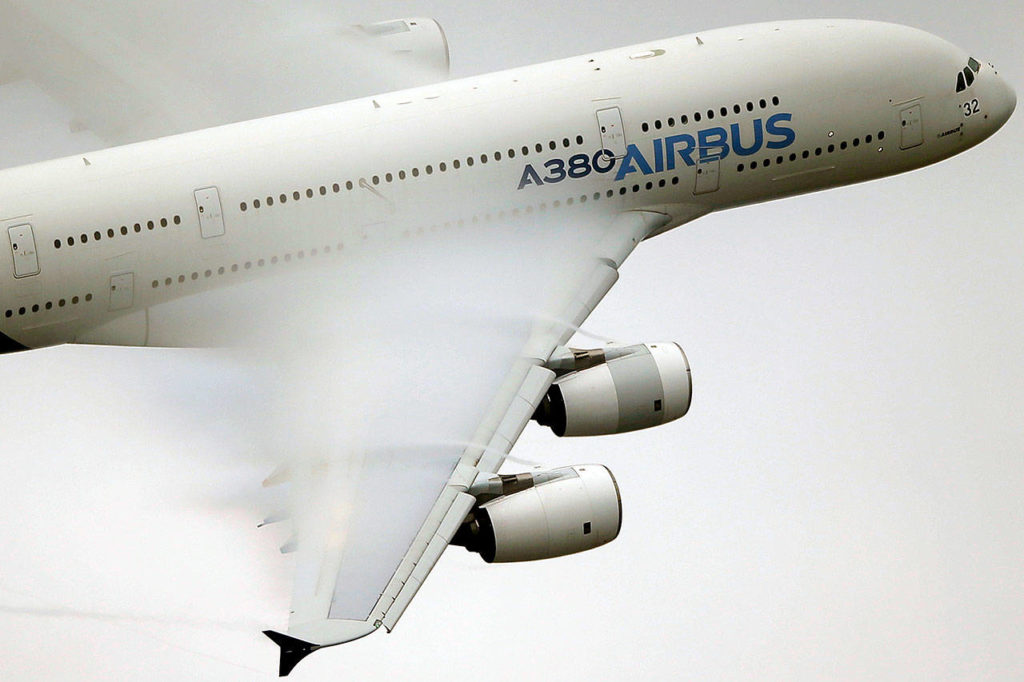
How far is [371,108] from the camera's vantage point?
24.8m

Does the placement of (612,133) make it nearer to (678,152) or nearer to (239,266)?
(678,152)

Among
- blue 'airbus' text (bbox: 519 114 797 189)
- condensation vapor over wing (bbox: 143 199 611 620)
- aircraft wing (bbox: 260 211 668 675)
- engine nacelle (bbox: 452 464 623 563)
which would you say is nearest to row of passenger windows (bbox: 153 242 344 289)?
condensation vapor over wing (bbox: 143 199 611 620)

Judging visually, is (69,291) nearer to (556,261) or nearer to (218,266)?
(218,266)

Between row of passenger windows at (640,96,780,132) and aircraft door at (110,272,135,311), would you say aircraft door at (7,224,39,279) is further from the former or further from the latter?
row of passenger windows at (640,96,780,132)

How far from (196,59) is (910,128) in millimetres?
10853

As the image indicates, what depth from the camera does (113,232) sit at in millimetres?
23766

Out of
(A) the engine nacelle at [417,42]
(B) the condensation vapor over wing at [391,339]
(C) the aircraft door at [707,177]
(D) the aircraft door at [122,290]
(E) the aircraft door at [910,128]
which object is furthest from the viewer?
(A) the engine nacelle at [417,42]

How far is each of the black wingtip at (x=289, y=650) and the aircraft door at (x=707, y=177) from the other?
34.2ft

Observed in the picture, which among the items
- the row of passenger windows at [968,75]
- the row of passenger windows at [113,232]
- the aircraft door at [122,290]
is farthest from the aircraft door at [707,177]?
the aircraft door at [122,290]

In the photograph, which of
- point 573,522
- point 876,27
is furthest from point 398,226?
point 876,27

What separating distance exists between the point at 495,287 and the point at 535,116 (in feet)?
8.46

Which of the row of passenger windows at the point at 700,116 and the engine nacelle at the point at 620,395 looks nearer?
the engine nacelle at the point at 620,395

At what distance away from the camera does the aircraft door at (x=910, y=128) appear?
25609 mm

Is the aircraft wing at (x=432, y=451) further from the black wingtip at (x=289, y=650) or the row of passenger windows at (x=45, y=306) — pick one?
the row of passenger windows at (x=45, y=306)
